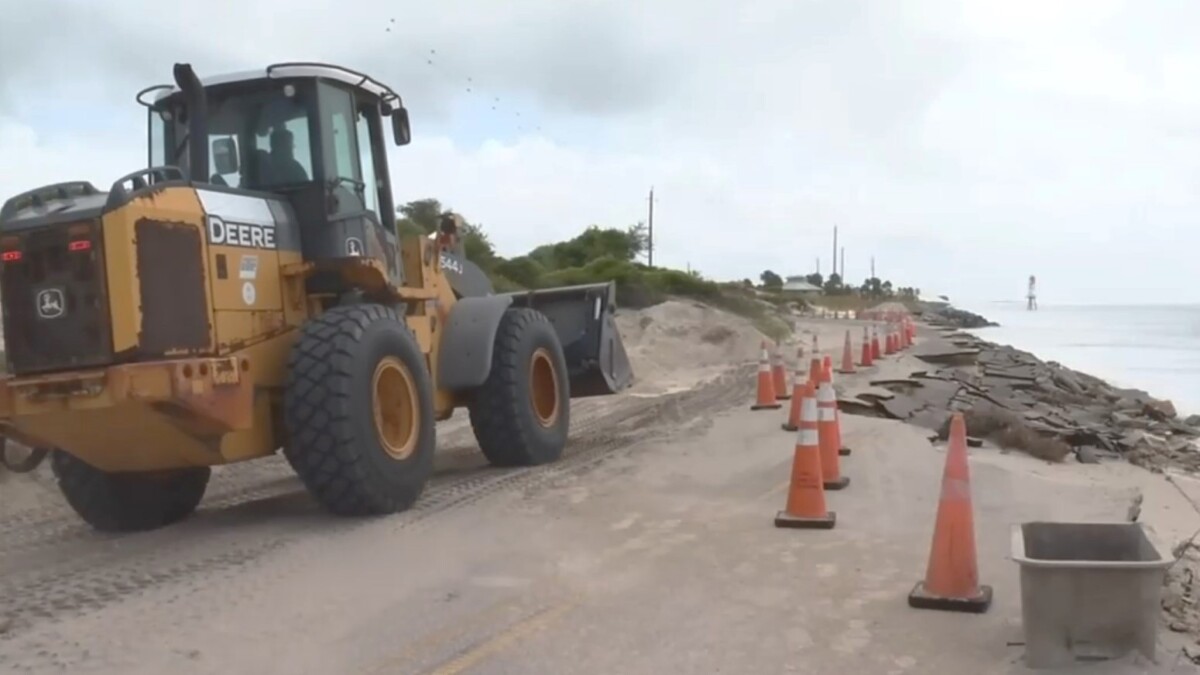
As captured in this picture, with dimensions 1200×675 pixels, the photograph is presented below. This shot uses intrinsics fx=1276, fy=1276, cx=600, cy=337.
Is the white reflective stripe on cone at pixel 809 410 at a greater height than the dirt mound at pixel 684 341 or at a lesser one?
greater

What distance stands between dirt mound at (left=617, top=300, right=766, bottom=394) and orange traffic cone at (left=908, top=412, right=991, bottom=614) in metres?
15.7

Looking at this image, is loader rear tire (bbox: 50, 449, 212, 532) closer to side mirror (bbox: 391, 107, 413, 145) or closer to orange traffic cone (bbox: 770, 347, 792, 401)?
side mirror (bbox: 391, 107, 413, 145)

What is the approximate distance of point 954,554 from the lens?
613 centimetres

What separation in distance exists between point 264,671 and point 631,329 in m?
22.8

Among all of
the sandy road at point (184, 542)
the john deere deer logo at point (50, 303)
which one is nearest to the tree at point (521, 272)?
the sandy road at point (184, 542)

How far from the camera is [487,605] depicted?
612 centimetres

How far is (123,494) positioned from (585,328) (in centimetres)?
494

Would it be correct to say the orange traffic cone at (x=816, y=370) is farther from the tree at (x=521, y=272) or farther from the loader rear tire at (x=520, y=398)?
the tree at (x=521, y=272)

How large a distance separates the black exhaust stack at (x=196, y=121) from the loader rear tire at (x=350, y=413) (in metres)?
1.22

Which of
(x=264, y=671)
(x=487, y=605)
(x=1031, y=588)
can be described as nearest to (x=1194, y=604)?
(x=1031, y=588)

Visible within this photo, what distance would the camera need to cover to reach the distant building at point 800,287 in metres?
102

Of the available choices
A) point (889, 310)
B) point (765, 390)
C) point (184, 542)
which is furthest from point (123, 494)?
point (889, 310)

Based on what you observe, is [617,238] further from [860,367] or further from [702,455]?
[702,455]

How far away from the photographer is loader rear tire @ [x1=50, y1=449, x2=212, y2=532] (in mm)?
8125
